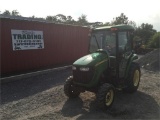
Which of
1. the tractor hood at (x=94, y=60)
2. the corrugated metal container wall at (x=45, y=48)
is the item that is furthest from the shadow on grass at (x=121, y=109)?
the corrugated metal container wall at (x=45, y=48)

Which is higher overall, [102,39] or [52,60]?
[102,39]

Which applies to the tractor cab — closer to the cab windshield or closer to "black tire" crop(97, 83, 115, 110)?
the cab windshield

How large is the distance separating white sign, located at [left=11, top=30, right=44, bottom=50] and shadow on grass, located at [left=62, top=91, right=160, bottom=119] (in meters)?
5.99

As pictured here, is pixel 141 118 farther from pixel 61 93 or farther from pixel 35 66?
pixel 35 66

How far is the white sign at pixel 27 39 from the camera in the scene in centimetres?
1184

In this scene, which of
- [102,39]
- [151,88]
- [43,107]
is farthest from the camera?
[151,88]

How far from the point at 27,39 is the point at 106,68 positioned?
6752mm

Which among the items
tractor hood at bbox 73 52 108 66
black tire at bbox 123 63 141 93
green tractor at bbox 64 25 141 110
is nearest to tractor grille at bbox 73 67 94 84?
green tractor at bbox 64 25 141 110

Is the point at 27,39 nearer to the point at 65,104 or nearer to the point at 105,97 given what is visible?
the point at 65,104

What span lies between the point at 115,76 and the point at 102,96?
1.29 metres

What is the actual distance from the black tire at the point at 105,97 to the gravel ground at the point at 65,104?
19 centimetres

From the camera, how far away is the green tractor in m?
6.44

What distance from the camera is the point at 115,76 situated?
7.14m

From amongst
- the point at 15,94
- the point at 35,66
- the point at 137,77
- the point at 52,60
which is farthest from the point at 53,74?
the point at 137,77
